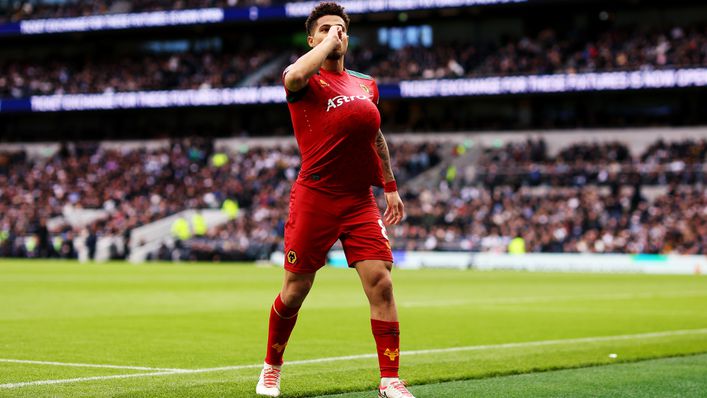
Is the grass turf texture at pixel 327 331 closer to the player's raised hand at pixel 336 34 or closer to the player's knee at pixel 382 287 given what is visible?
the player's knee at pixel 382 287

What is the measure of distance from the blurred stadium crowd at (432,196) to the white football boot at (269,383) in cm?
3282

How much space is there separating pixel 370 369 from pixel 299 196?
2.87 m

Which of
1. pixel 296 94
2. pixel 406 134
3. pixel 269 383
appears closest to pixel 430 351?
pixel 269 383

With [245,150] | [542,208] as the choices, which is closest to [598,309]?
[542,208]

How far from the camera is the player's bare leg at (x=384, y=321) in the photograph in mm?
7242

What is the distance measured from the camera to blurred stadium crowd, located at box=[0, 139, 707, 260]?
41.8m

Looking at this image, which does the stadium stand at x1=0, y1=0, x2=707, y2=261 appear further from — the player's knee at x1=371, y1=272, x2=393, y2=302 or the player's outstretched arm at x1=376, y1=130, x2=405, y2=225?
the player's knee at x1=371, y1=272, x2=393, y2=302

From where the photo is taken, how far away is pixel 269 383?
7742 millimetres

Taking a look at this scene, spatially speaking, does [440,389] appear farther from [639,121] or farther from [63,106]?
[63,106]

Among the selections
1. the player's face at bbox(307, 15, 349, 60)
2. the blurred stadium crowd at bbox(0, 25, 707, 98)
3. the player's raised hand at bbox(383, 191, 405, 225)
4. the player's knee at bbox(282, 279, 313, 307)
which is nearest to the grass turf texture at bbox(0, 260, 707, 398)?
the player's knee at bbox(282, 279, 313, 307)

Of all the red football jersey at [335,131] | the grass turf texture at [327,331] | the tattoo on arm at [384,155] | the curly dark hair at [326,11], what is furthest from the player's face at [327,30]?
the grass turf texture at [327,331]

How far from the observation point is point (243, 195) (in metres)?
52.0

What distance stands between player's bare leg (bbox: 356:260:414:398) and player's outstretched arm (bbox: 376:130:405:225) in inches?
23.2

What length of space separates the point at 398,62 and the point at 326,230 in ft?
161
